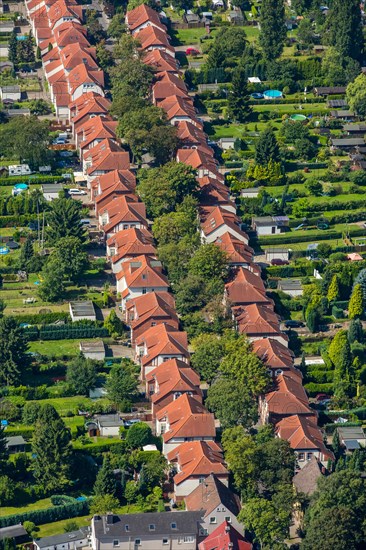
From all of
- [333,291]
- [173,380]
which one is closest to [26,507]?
[173,380]

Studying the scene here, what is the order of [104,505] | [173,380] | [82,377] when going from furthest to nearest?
1. [82,377]
2. [173,380]
3. [104,505]

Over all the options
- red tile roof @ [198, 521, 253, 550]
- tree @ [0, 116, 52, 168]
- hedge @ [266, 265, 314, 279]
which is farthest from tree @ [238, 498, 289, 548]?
tree @ [0, 116, 52, 168]

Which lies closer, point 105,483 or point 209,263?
point 105,483

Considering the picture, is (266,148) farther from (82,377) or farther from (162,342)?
(82,377)

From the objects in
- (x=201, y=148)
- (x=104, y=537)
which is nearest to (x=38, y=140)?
(x=201, y=148)

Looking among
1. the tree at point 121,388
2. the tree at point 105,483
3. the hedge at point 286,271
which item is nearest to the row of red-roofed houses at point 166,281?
the tree at point 121,388

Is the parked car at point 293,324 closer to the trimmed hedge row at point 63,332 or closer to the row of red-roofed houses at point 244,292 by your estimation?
the row of red-roofed houses at point 244,292

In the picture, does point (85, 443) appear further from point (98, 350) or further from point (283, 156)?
point (283, 156)

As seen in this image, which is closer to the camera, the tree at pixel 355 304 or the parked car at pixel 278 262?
the tree at pixel 355 304
